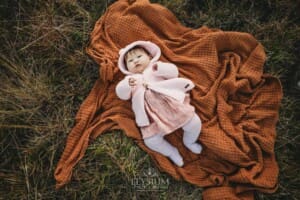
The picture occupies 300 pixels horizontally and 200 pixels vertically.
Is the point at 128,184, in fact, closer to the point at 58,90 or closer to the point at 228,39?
the point at 58,90

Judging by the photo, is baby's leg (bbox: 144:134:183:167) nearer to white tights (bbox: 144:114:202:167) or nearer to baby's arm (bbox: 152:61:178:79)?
white tights (bbox: 144:114:202:167)

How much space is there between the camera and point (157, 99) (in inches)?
76.0

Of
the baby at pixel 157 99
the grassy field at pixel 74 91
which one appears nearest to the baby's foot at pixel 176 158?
the baby at pixel 157 99

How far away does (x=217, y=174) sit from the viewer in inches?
76.4

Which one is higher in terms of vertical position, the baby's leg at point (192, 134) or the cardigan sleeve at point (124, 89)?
the cardigan sleeve at point (124, 89)

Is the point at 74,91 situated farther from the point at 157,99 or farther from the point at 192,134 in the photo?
the point at 192,134

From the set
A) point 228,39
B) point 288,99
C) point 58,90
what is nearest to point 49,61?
point 58,90

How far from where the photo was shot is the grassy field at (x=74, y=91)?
2039 mm

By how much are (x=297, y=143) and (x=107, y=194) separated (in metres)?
1.08

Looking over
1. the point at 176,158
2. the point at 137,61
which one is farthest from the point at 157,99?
the point at 176,158

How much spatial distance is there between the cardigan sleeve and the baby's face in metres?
0.07

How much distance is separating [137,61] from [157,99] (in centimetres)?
22

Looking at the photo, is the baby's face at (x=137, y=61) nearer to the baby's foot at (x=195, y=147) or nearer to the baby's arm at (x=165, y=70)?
the baby's arm at (x=165, y=70)

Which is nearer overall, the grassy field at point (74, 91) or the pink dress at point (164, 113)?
the pink dress at point (164, 113)
